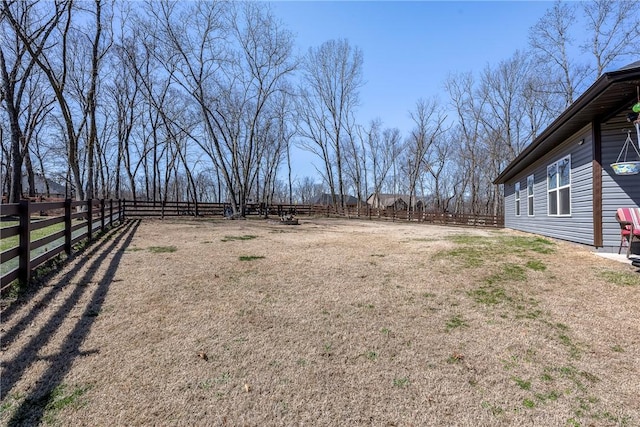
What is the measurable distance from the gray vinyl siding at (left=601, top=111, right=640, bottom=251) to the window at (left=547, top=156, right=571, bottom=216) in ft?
4.38

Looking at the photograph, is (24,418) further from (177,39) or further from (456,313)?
(177,39)

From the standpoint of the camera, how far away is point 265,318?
2943 millimetres

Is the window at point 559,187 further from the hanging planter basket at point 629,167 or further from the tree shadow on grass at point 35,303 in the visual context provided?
the tree shadow on grass at point 35,303

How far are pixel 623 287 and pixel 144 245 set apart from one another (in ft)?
26.6

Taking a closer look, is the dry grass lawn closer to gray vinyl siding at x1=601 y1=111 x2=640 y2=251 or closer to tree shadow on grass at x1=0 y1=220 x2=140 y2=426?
tree shadow on grass at x1=0 y1=220 x2=140 y2=426

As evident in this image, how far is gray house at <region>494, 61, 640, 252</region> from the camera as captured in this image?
191 inches

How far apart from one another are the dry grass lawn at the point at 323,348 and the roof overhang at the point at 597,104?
2.70 meters

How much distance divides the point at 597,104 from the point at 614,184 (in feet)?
5.28

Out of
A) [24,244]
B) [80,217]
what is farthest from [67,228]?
[24,244]

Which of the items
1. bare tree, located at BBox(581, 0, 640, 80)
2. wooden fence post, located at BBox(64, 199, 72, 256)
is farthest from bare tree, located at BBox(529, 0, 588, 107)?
wooden fence post, located at BBox(64, 199, 72, 256)

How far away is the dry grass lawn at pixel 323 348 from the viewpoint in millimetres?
1720

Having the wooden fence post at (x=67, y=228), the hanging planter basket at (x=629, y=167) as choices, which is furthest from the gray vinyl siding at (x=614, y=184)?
the wooden fence post at (x=67, y=228)

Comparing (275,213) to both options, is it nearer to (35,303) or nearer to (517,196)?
(517,196)

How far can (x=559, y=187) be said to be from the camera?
7.60 m
